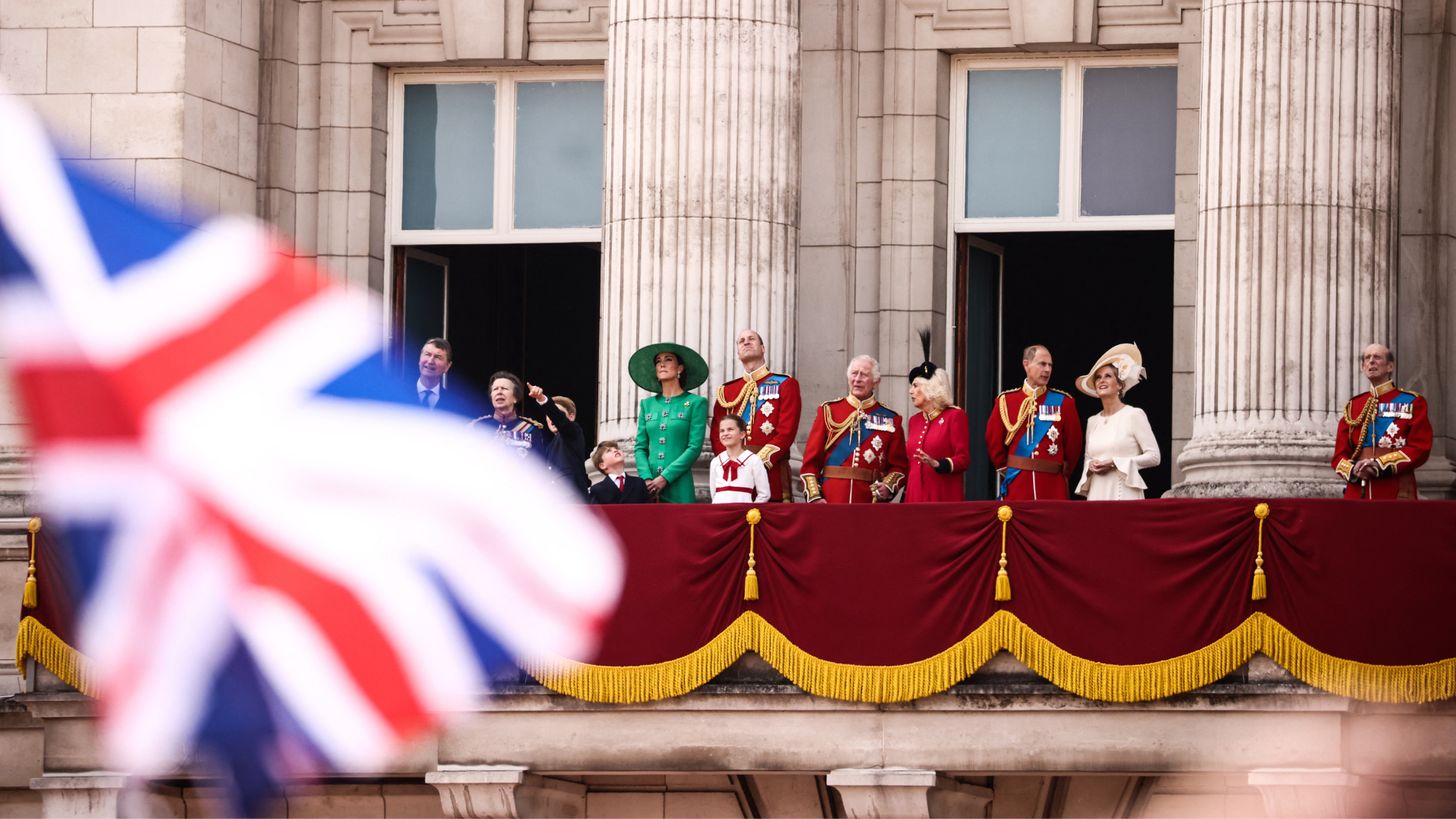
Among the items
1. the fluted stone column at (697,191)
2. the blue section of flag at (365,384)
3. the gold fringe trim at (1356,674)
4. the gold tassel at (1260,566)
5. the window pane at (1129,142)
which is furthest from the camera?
the window pane at (1129,142)

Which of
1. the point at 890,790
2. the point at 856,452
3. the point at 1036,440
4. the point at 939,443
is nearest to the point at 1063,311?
the point at 856,452

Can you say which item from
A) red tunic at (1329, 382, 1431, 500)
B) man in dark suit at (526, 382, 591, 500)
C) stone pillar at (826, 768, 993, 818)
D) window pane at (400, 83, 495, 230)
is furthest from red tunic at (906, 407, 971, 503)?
window pane at (400, 83, 495, 230)

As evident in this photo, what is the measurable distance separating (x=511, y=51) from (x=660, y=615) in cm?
861

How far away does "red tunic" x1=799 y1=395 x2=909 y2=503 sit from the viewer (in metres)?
22.3

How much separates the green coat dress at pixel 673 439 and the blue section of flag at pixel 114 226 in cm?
1623

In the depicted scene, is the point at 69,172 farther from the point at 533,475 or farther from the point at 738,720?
the point at 738,720

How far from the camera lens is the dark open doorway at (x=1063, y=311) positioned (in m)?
27.0

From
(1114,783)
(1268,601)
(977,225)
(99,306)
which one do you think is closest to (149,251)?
(99,306)

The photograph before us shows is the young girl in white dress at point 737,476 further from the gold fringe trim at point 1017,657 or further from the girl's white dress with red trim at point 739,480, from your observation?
the gold fringe trim at point 1017,657

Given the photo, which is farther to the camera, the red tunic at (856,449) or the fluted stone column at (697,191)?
the fluted stone column at (697,191)

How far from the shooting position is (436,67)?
92.3ft

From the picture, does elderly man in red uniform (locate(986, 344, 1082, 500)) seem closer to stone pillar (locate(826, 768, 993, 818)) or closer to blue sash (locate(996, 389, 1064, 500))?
blue sash (locate(996, 389, 1064, 500))

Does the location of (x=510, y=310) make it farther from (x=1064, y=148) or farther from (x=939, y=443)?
(x=939, y=443)

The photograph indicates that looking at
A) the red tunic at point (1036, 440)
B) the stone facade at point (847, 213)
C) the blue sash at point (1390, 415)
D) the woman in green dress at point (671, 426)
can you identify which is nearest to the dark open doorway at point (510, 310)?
the stone facade at point (847, 213)
